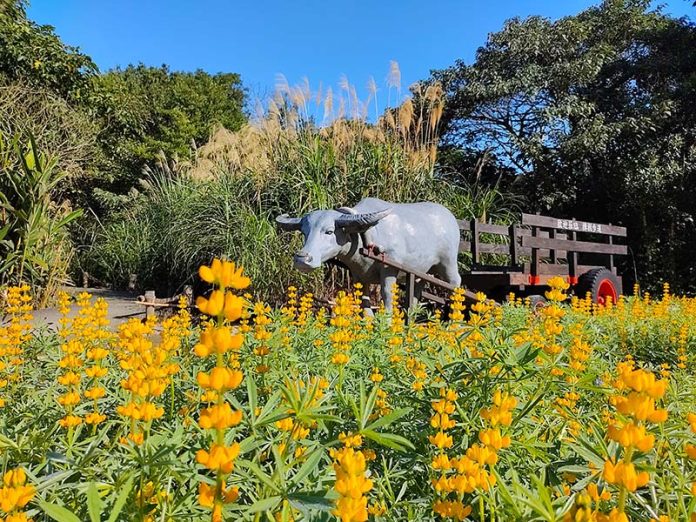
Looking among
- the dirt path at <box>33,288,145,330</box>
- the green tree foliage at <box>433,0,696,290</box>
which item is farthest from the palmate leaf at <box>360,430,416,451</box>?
the green tree foliage at <box>433,0,696,290</box>

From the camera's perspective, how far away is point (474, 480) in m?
0.79

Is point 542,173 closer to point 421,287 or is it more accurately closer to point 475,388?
point 421,287

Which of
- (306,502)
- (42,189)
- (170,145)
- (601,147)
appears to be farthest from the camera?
(170,145)

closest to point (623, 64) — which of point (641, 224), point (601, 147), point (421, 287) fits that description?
point (601, 147)

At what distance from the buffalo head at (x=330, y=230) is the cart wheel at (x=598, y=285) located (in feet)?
10.9

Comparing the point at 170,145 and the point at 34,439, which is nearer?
the point at 34,439

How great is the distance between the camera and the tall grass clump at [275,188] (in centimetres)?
534

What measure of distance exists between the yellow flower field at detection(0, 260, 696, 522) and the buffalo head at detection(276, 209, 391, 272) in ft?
5.14

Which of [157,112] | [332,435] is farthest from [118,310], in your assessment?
[157,112]

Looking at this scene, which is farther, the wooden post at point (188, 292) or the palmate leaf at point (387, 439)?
the wooden post at point (188, 292)

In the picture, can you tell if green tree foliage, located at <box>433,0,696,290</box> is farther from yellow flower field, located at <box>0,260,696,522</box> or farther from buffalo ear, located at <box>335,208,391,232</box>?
yellow flower field, located at <box>0,260,696,522</box>

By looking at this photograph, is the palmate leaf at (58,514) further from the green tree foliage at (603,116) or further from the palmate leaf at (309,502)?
the green tree foliage at (603,116)

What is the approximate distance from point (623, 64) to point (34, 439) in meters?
14.0

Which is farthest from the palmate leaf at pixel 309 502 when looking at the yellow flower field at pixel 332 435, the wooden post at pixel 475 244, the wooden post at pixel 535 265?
the wooden post at pixel 535 265
